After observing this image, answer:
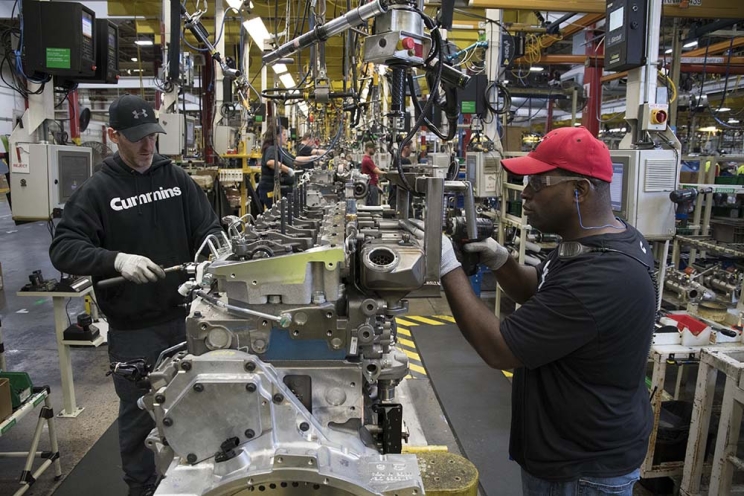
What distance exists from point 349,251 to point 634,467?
1078mm

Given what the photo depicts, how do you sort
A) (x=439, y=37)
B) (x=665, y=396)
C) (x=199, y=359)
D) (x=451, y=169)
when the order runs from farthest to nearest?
(x=665, y=396), (x=451, y=169), (x=439, y=37), (x=199, y=359)

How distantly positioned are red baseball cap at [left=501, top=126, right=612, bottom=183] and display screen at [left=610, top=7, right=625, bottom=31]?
8.60 feet

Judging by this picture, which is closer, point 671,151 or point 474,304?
point 474,304

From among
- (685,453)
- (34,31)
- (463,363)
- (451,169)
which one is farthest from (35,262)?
(685,453)

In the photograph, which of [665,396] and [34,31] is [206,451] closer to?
[665,396]

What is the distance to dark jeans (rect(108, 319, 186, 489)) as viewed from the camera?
7.88ft

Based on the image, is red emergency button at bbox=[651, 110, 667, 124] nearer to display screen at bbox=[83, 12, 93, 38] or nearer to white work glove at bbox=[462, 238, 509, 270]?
white work glove at bbox=[462, 238, 509, 270]

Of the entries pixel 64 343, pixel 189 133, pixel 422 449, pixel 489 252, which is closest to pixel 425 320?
pixel 422 449

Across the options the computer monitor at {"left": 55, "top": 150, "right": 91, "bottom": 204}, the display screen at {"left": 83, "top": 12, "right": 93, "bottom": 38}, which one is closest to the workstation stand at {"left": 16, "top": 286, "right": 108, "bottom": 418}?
the computer monitor at {"left": 55, "top": 150, "right": 91, "bottom": 204}

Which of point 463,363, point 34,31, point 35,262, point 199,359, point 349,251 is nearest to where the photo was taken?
point 199,359

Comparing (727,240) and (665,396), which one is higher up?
(727,240)

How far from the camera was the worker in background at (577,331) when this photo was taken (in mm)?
1485

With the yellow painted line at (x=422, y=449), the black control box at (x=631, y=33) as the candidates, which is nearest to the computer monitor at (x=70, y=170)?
the yellow painted line at (x=422, y=449)

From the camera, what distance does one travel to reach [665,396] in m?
3.24
